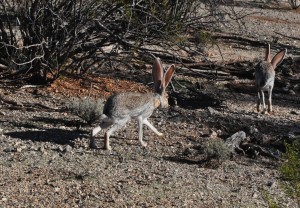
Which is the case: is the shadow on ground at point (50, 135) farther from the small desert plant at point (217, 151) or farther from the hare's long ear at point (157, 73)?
the small desert plant at point (217, 151)

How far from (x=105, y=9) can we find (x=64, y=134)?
9.05ft

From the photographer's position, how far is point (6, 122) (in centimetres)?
1063

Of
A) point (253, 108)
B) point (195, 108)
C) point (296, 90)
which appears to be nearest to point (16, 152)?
point (195, 108)

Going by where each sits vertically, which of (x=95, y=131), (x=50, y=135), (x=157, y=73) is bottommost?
(x=50, y=135)

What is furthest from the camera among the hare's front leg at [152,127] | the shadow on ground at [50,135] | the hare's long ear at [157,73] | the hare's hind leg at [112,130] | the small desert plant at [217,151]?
the hare's long ear at [157,73]

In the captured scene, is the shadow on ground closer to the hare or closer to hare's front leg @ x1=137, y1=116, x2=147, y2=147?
the hare

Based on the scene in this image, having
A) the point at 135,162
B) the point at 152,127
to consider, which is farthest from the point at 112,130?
the point at 152,127

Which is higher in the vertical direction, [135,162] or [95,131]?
[95,131]

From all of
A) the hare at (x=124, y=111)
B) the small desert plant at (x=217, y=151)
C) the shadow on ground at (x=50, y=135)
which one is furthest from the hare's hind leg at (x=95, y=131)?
the small desert plant at (x=217, y=151)

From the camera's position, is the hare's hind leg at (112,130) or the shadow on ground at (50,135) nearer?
the hare's hind leg at (112,130)

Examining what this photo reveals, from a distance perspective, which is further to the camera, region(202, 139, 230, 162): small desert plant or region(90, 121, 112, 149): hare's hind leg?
region(90, 121, 112, 149): hare's hind leg

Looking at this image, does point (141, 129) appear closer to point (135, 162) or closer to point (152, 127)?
point (152, 127)

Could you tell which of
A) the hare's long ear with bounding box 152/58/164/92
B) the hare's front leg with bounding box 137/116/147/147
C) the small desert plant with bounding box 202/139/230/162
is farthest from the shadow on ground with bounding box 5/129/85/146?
the small desert plant with bounding box 202/139/230/162

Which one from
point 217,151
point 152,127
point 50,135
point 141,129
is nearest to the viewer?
point 217,151
